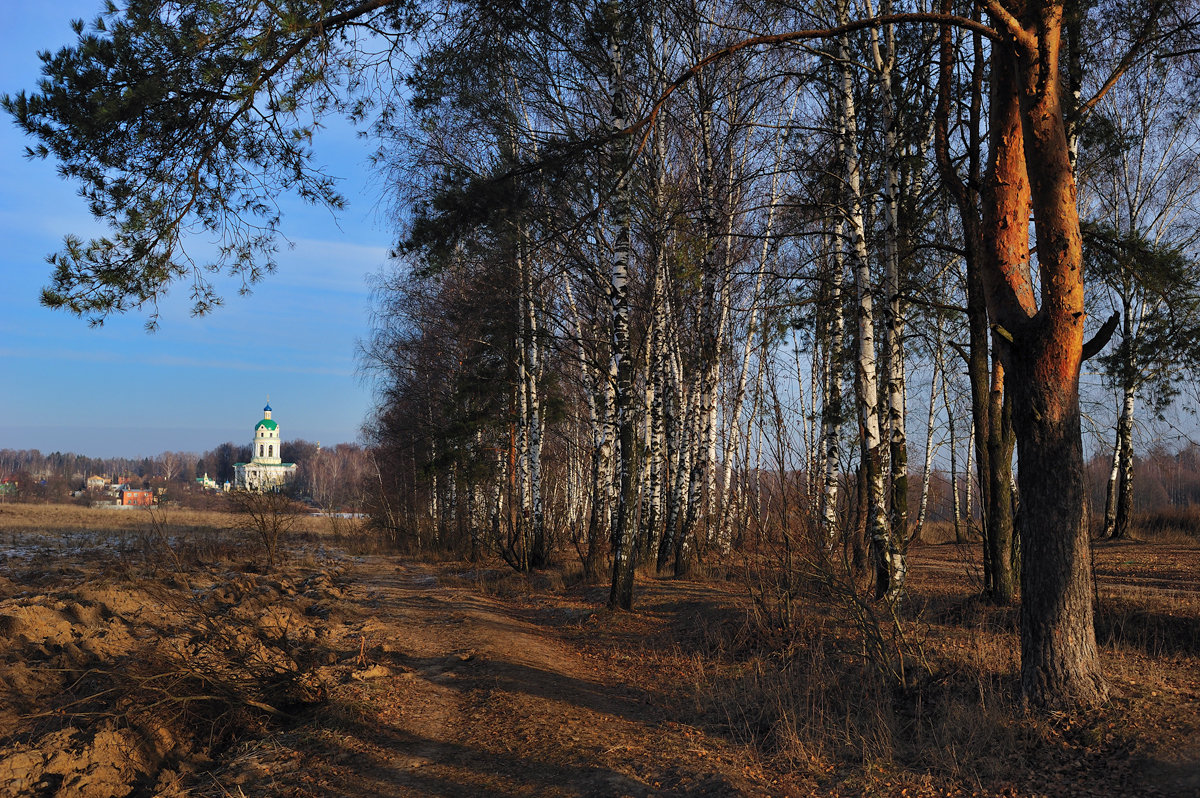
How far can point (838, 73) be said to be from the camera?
1012cm

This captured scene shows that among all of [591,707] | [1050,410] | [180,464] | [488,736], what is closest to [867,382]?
[1050,410]

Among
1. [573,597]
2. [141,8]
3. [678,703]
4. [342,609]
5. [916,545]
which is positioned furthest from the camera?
[916,545]

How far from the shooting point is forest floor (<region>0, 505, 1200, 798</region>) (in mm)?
4617

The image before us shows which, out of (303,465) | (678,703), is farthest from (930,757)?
(303,465)

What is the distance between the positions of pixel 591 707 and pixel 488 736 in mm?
1076

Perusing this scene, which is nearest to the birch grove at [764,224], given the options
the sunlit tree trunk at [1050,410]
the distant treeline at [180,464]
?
the sunlit tree trunk at [1050,410]

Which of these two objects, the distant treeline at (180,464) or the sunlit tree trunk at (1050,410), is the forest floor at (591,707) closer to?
the sunlit tree trunk at (1050,410)

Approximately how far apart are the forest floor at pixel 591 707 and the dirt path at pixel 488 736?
0.9 inches

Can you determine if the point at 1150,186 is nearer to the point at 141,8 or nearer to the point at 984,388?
the point at 984,388

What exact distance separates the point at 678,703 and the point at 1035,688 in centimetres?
282

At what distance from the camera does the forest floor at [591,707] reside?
15.1ft

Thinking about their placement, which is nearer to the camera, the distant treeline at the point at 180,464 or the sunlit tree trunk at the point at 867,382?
the sunlit tree trunk at the point at 867,382

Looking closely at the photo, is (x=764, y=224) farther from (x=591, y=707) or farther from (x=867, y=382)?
(x=591, y=707)

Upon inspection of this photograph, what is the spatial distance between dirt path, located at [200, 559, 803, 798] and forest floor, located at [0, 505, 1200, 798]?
0.08ft
